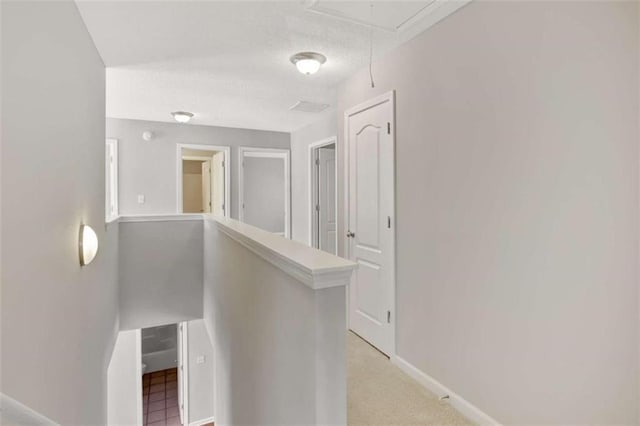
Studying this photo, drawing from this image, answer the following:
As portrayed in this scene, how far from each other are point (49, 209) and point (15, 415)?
142 centimetres

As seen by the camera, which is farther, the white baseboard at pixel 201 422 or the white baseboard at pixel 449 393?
the white baseboard at pixel 201 422

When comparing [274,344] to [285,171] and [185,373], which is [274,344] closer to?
[285,171]

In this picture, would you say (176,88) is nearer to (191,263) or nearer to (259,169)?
(191,263)

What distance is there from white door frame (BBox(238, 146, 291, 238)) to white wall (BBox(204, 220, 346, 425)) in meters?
2.61

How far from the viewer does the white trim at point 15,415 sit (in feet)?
1.59

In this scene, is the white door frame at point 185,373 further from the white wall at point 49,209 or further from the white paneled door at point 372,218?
the white paneled door at point 372,218

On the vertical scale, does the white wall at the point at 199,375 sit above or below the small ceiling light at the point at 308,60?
below

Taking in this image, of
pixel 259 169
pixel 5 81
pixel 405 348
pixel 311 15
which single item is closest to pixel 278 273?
pixel 5 81

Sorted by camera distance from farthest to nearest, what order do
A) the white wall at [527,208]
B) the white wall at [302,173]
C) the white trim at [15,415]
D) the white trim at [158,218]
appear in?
the white wall at [302,173]
the white trim at [158,218]
the white wall at [527,208]
the white trim at [15,415]

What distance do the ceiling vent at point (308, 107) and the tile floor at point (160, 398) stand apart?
5.54 metres

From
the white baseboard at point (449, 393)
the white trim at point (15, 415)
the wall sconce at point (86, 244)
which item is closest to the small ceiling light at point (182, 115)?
the wall sconce at point (86, 244)

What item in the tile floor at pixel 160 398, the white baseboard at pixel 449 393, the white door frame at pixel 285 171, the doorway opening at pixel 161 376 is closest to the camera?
the white baseboard at pixel 449 393

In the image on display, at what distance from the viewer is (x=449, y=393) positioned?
A: 7.15 ft

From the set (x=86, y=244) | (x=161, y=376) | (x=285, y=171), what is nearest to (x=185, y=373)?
(x=161, y=376)
